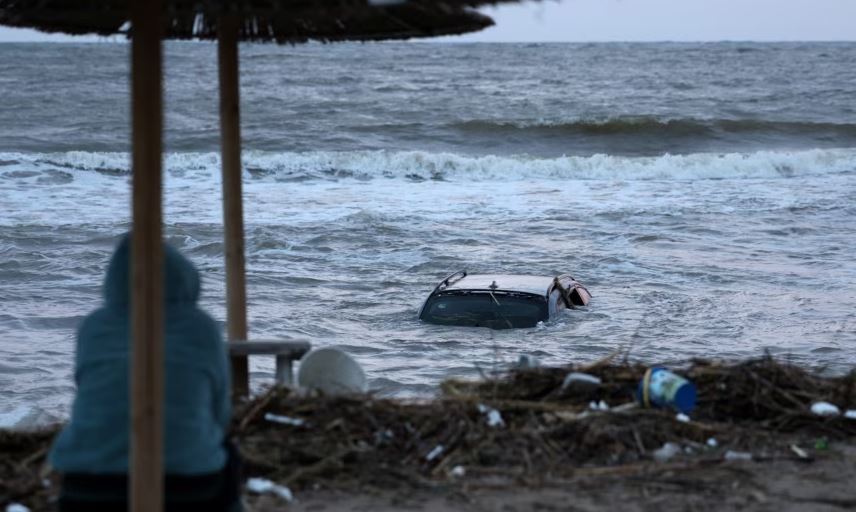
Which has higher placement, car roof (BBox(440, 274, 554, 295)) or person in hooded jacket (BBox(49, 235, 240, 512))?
person in hooded jacket (BBox(49, 235, 240, 512))

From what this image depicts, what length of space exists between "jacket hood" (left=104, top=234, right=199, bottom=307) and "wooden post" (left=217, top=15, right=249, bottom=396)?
6.74 ft

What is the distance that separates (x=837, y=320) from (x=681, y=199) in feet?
41.5

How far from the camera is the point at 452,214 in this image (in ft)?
83.0

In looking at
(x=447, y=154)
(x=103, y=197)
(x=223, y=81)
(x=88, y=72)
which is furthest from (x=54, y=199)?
(x=88, y=72)

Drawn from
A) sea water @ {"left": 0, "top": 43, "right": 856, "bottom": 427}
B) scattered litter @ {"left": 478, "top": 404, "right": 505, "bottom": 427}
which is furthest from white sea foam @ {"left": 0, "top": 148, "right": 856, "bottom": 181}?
scattered litter @ {"left": 478, "top": 404, "right": 505, "bottom": 427}

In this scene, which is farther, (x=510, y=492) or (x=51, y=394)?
(x=51, y=394)

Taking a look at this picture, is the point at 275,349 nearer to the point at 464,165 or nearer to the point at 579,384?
the point at 579,384

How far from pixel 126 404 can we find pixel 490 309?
10724mm

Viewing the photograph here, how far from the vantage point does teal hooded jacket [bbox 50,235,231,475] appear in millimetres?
3875

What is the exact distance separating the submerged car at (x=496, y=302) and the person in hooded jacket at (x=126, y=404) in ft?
34.3

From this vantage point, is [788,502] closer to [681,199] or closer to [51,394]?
[51,394]

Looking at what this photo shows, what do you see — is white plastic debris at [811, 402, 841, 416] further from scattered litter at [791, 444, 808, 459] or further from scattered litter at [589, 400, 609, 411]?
→ scattered litter at [589, 400, 609, 411]

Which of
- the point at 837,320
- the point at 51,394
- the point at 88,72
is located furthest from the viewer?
the point at 88,72

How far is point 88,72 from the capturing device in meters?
67.5
